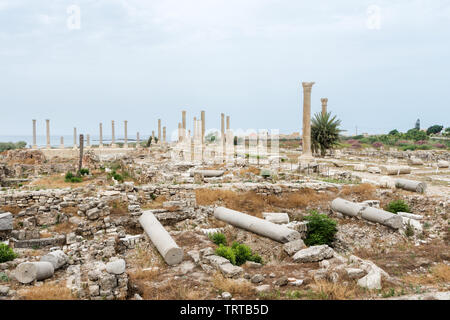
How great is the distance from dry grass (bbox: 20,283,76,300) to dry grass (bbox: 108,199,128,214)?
546cm

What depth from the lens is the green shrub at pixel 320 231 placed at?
9.80m

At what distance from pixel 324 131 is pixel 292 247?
61.6 ft

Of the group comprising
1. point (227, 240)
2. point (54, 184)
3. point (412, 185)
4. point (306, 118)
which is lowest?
point (227, 240)

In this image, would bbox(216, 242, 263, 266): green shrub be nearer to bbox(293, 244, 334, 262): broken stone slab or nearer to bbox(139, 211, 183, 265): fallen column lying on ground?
bbox(139, 211, 183, 265): fallen column lying on ground

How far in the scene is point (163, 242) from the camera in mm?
7656

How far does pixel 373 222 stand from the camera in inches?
414

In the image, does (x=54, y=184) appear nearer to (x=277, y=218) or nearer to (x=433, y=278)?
(x=277, y=218)

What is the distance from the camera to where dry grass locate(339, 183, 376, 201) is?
1327cm

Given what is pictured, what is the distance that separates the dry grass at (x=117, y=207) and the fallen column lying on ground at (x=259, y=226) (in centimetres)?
325

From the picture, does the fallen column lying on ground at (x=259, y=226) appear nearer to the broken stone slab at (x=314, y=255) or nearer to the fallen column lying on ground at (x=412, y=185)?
the broken stone slab at (x=314, y=255)

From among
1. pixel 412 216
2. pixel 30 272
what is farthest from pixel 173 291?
pixel 412 216
